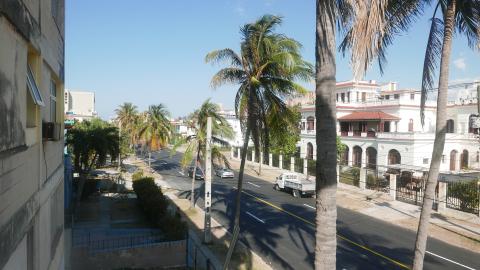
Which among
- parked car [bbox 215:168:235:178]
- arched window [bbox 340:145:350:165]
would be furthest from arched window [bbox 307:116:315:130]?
parked car [bbox 215:168:235:178]

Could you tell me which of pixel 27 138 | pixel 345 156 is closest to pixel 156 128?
pixel 345 156

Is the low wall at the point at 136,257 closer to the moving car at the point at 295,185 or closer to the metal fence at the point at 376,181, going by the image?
the moving car at the point at 295,185

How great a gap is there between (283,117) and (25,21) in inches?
489

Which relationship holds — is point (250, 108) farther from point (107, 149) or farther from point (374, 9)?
point (107, 149)

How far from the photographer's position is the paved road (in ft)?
54.5

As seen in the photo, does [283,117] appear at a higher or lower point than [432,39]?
lower

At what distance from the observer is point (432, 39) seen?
11.1 metres

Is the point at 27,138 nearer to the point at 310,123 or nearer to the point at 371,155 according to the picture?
the point at 371,155

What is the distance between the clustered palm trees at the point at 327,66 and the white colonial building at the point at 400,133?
1017 inches

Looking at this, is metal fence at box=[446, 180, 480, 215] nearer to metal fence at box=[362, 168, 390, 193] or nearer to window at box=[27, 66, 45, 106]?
metal fence at box=[362, 168, 390, 193]

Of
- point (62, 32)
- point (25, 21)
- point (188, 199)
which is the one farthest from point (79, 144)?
point (25, 21)

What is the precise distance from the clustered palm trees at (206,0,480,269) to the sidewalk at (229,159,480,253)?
37.2 feet

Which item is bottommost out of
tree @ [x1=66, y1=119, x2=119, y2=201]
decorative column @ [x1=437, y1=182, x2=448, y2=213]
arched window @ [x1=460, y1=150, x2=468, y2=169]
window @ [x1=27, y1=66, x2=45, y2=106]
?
decorative column @ [x1=437, y1=182, x2=448, y2=213]

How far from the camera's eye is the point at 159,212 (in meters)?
20.2
